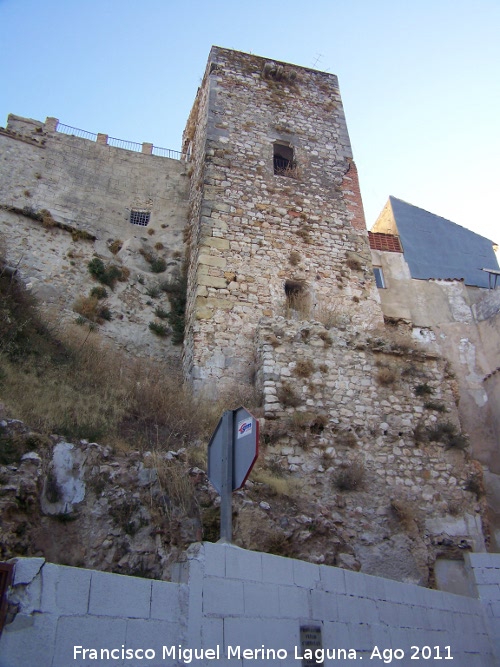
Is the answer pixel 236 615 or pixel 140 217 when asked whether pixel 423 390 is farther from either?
pixel 140 217

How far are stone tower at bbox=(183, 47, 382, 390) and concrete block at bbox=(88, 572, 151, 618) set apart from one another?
6.60 metres

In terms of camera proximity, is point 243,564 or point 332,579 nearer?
point 243,564

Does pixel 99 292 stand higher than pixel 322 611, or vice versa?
pixel 99 292

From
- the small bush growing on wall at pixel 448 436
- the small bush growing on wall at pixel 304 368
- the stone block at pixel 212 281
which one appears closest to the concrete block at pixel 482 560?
the small bush growing on wall at pixel 448 436

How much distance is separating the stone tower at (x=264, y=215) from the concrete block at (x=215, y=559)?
5.94m

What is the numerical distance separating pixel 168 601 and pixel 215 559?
1.89 ft

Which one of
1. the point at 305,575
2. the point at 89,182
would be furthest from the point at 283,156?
the point at 305,575

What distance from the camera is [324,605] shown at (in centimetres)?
550

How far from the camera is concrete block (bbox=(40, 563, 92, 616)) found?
382 centimetres

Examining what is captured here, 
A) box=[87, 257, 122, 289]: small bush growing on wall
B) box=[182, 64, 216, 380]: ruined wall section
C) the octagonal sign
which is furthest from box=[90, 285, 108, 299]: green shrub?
the octagonal sign

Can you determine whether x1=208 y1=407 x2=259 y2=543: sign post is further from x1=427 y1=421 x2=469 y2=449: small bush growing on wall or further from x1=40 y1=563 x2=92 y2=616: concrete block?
x1=427 y1=421 x2=469 y2=449: small bush growing on wall

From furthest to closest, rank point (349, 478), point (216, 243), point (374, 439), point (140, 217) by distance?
point (140, 217), point (216, 243), point (374, 439), point (349, 478)

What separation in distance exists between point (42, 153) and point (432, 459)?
1310 centimetres

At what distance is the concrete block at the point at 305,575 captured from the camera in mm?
5404
